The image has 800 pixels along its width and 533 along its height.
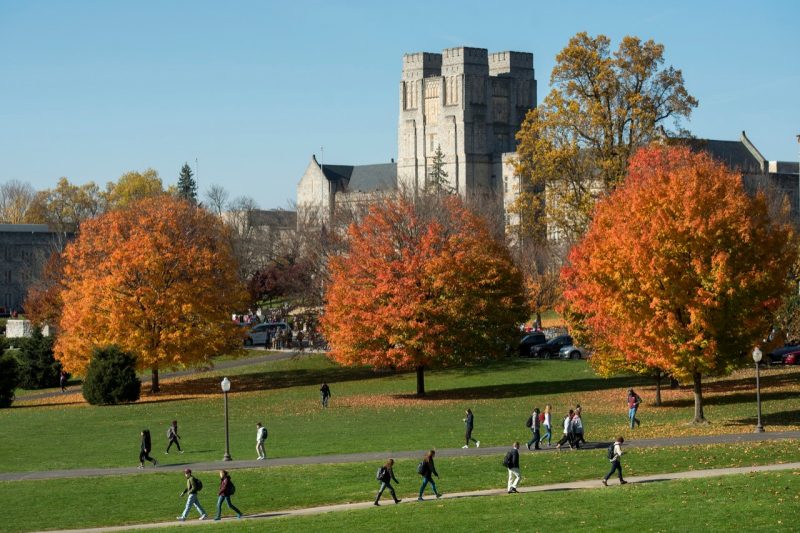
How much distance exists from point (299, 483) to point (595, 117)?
114 ft

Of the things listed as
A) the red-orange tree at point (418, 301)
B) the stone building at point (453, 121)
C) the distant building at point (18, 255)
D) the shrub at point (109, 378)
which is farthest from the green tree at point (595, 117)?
the stone building at point (453, 121)

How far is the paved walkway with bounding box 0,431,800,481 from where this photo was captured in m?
41.3

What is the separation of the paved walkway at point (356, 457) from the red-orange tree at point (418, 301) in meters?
18.8

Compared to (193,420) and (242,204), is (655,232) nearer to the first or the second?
(193,420)

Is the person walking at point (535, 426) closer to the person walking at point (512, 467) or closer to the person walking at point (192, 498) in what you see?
the person walking at point (512, 467)

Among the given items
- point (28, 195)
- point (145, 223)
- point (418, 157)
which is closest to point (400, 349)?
point (145, 223)

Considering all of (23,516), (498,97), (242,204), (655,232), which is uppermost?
(498,97)

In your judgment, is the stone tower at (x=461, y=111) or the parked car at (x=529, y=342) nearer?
the parked car at (x=529, y=342)

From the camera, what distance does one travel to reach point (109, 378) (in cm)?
6481

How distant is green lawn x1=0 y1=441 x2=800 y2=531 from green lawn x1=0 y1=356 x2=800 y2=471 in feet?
12.9

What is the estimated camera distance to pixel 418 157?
182375 millimetres

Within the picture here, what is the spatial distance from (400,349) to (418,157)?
402ft

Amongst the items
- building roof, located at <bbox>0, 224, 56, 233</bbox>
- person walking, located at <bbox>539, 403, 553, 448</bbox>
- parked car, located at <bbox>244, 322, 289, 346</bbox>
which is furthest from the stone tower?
person walking, located at <bbox>539, 403, 553, 448</bbox>

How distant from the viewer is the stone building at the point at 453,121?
179m
